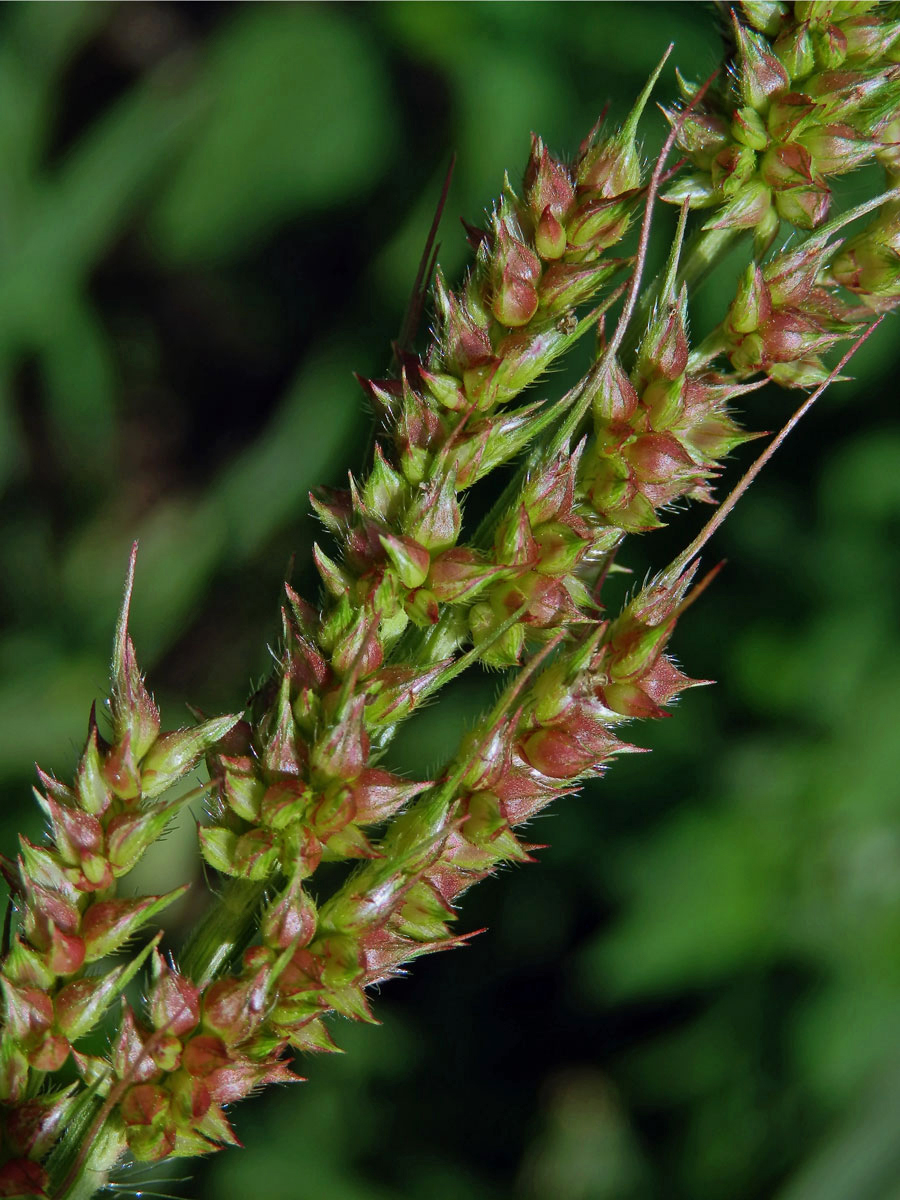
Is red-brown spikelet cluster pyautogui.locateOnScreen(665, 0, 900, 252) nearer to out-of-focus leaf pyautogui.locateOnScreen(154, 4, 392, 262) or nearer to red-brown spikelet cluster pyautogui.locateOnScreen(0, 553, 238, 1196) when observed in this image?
red-brown spikelet cluster pyautogui.locateOnScreen(0, 553, 238, 1196)

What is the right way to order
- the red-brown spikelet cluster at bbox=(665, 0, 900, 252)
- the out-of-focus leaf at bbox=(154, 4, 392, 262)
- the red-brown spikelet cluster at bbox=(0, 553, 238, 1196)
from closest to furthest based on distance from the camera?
the red-brown spikelet cluster at bbox=(0, 553, 238, 1196)
the red-brown spikelet cluster at bbox=(665, 0, 900, 252)
the out-of-focus leaf at bbox=(154, 4, 392, 262)

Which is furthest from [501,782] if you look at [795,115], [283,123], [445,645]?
[283,123]

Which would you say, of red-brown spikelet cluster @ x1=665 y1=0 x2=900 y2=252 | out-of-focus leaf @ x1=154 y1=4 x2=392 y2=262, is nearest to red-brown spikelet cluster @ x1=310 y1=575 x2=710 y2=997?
red-brown spikelet cluster @ x1=665 y1=0 x2=900 y2=252

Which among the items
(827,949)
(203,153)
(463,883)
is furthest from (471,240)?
(203,153)

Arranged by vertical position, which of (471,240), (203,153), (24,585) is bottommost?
(24,585)

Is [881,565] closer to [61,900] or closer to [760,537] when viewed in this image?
[760,537]

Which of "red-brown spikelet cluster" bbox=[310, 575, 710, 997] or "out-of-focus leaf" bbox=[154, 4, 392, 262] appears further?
"out-of-focus leaf" bbox=[154, 4, 392, 262]

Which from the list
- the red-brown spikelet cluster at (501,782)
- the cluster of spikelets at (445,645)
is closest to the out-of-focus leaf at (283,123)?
the cluster of spikelets at (445,645)

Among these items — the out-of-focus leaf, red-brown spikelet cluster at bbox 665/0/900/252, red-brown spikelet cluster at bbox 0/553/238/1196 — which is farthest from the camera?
the out-of-focus leaf
